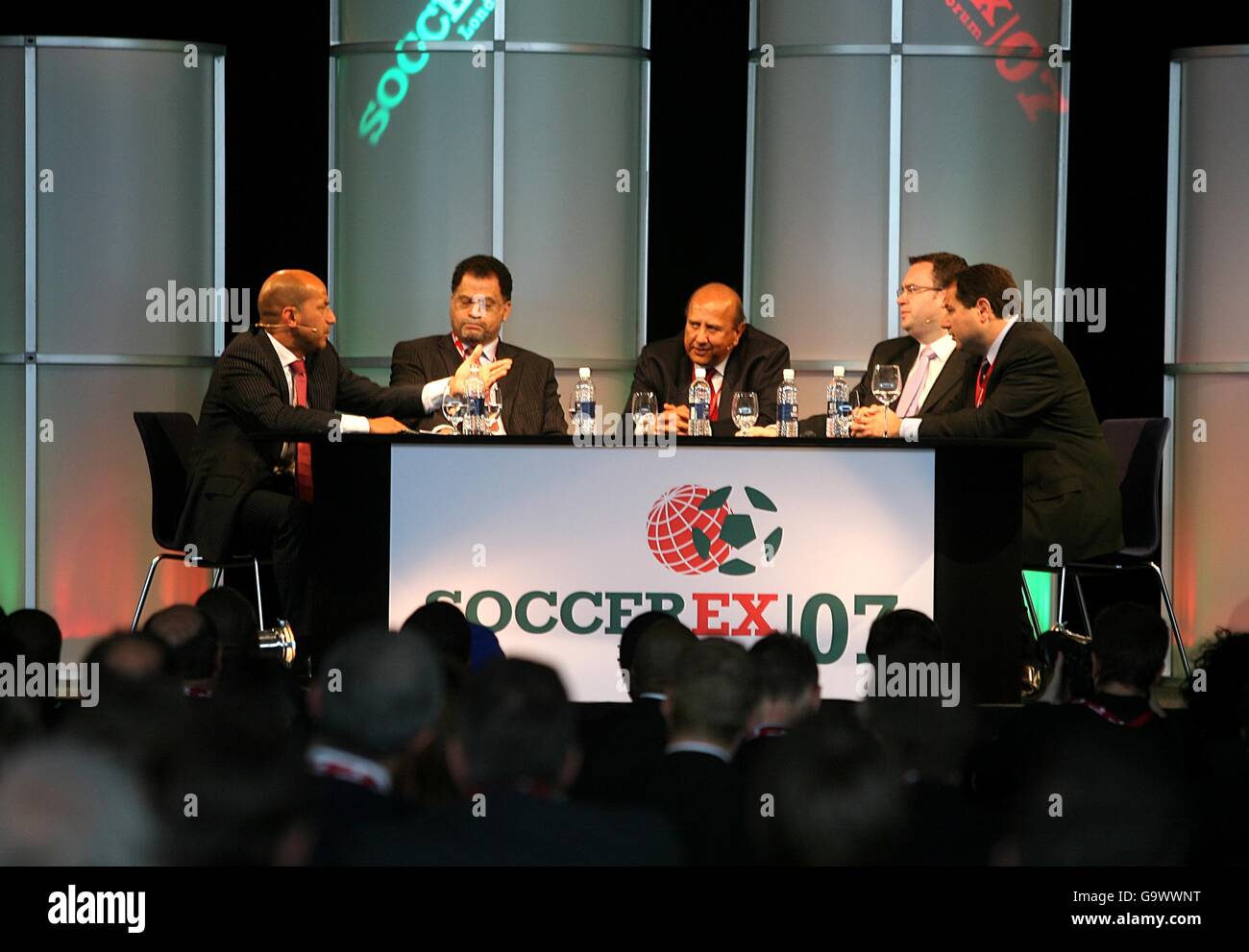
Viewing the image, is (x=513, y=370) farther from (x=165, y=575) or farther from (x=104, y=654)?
(x=104, y=654)

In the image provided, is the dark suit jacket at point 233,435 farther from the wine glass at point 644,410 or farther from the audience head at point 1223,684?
the audience head at point 1223,684

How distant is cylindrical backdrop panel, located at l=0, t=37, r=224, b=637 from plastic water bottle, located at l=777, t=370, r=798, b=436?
261 cm

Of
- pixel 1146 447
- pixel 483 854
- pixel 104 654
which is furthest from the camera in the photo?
pixel 1146 447

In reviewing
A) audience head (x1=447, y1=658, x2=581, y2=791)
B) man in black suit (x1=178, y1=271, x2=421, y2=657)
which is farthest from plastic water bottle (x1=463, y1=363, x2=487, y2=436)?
audience head (x1=447, y1=658, x2=581, y2=791)

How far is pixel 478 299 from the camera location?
6078 mm

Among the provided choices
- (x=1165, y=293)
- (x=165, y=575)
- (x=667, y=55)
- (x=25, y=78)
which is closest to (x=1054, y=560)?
(x=1165, y=293)

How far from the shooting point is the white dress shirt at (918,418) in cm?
508

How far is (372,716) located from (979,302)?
12.3 ft

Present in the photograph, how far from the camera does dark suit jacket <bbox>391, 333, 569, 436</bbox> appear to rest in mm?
6078

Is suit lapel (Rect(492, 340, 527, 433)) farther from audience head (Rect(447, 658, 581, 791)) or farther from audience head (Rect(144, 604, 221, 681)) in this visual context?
audience head (Rect(447, 658, 581, 791))

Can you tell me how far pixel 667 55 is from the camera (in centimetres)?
699

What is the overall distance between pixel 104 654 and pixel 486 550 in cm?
207

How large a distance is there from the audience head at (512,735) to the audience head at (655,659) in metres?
0.86
